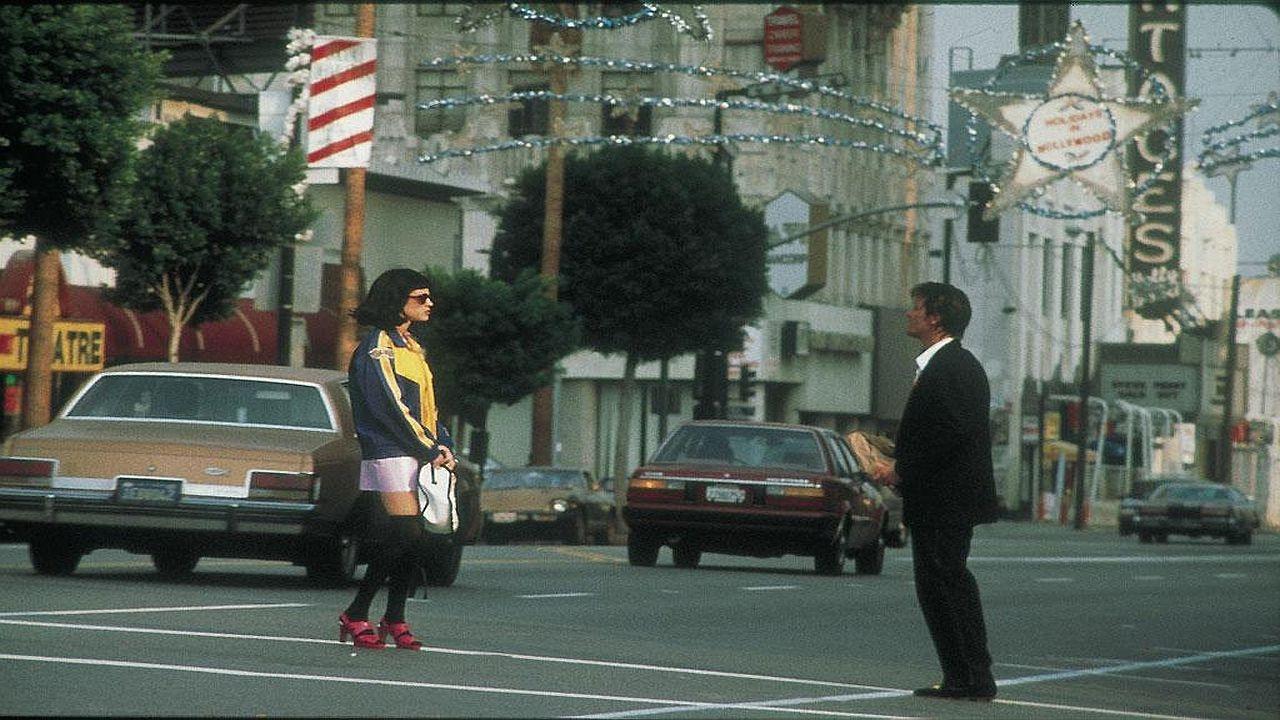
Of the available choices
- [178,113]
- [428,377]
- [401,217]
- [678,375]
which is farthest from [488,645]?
[678,375]

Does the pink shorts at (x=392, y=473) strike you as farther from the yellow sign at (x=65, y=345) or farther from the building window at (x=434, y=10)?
the building window at (x=434, y=10)

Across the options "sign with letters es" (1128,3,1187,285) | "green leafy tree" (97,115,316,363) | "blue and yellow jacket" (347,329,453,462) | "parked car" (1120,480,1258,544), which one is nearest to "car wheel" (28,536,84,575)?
"blue and yellow jacket" (347,329,453,462)

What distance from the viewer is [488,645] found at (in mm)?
12523

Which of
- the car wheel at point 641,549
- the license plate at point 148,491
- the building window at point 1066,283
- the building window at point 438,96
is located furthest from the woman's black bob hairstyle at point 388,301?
the building window at point 1066,283

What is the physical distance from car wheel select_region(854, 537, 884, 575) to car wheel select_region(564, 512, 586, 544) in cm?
1086

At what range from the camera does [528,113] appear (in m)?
66.6

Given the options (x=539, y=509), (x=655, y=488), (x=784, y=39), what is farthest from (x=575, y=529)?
(x=784, y=39)

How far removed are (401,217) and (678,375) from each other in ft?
48.8

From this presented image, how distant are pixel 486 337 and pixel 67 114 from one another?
718 inches

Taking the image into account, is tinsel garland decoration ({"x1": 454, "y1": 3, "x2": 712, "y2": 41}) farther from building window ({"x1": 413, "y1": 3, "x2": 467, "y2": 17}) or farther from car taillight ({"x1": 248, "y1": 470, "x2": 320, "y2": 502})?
building window ({"x1": 413, "y1": 3, "x2": 467, "y2": 17})

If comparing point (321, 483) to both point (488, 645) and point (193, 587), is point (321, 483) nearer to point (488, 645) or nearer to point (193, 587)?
point (193, 587)

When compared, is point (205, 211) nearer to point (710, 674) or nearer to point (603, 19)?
point (603, 19)

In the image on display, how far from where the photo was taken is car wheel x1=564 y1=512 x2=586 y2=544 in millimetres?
36344

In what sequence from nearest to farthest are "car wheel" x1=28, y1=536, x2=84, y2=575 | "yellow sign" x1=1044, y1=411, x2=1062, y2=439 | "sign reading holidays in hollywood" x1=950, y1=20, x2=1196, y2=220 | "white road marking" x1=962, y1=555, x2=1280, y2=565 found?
"car wheel" x1=28, y1=536, x2=84, y2=575, "sign reading holidays in hollywood" x1=950, y1=20, x2=1196, y2=220, "white road marking" x1=962, y1=555, x2=1280, y2=565, "yellow sign" x1=1044, y1=411, x2=1062, y2=439
